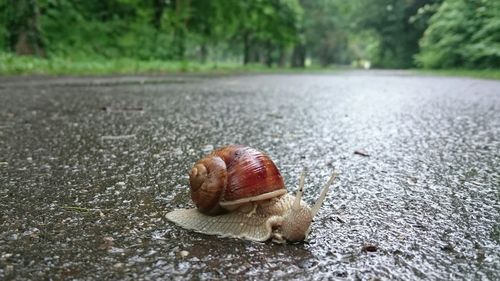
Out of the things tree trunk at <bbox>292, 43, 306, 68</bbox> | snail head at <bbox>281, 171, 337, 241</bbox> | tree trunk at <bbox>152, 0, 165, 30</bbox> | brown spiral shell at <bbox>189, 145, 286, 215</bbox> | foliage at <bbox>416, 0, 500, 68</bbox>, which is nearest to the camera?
snail head at <bbox>281, 171, 337, 241</bbox>

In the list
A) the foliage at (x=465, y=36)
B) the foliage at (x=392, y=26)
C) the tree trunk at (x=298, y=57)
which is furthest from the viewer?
the tree trunk at (x=298, y=57)

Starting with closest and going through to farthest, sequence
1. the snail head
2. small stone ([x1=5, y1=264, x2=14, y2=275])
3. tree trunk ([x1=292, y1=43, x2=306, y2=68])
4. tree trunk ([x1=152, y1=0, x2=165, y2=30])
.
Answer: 1. small stone ([x1=5, y1=264, x2=14, y2=275])
2. the snail head
3. tree trunk ([x1=152, y1=0, x2=165, y2=30])
4. tree trunk ([x1=292, y1=43, x2=306, y2=68])

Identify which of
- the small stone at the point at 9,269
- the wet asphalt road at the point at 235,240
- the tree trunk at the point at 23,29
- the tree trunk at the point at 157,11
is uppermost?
the tree trunk at the point at 157,11

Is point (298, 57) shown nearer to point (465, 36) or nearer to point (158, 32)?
point (465, 36)

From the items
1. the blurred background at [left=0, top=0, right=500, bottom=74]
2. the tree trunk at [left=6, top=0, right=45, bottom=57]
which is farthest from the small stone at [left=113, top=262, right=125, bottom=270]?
the tree trunk at [left=6, top=0, right=45, bottom=57]

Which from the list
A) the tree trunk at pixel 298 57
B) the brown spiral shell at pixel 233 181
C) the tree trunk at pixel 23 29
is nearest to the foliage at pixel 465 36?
the tree trunk at pixel 23 29

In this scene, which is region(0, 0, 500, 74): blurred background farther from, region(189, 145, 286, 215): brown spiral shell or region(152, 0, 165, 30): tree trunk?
region(189, 145, 286, 215): brown spiral shell

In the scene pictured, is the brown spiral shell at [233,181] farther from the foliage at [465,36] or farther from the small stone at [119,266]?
the foliage at [465,36]
